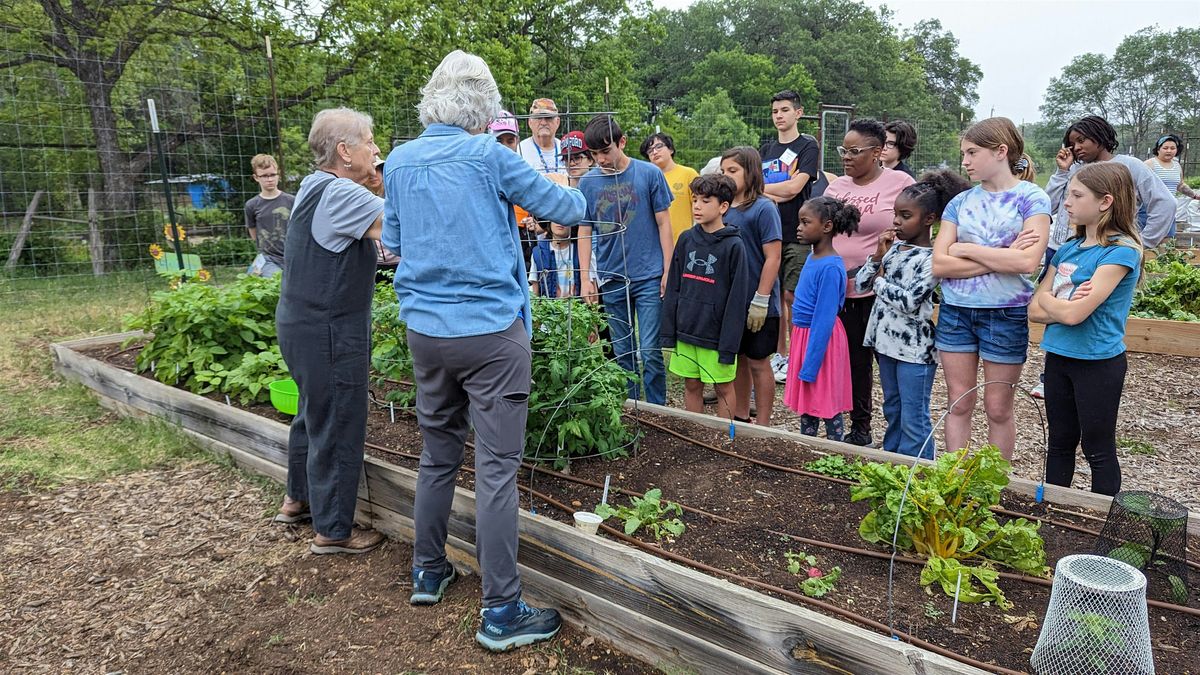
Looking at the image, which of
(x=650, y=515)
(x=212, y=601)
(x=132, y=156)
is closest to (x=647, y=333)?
(x=650, y=515)

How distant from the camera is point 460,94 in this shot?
2328 mm

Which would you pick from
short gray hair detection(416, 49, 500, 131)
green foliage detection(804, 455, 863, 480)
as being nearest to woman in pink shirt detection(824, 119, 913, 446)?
green foliage detection(804, 455, 863, 480)

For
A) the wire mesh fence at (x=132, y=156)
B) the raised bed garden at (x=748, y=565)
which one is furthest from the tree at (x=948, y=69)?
the raised bed garden at (x=748, y=565)

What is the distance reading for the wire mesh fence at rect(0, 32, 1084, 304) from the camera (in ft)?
34.2

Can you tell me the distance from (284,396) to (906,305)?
10.6ft

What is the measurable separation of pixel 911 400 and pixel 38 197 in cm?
1254

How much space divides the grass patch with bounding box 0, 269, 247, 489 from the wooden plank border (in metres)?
1.84

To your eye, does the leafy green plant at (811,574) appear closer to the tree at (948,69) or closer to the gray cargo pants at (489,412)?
the gray cargo pants at (489,412)

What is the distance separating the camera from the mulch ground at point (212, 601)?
8.15 ft

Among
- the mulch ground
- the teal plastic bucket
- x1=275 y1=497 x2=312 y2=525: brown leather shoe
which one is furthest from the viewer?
the teal plastic bucket

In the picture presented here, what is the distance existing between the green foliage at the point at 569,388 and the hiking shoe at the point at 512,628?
2.29ft

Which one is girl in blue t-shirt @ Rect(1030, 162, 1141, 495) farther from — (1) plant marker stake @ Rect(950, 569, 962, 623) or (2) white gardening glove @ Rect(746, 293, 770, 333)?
(2) white gardening glove @ Rect(746, 293, 770, 333)

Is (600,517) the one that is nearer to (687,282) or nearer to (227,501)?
(687,282)

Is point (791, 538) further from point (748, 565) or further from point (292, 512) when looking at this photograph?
point (292, 512)
